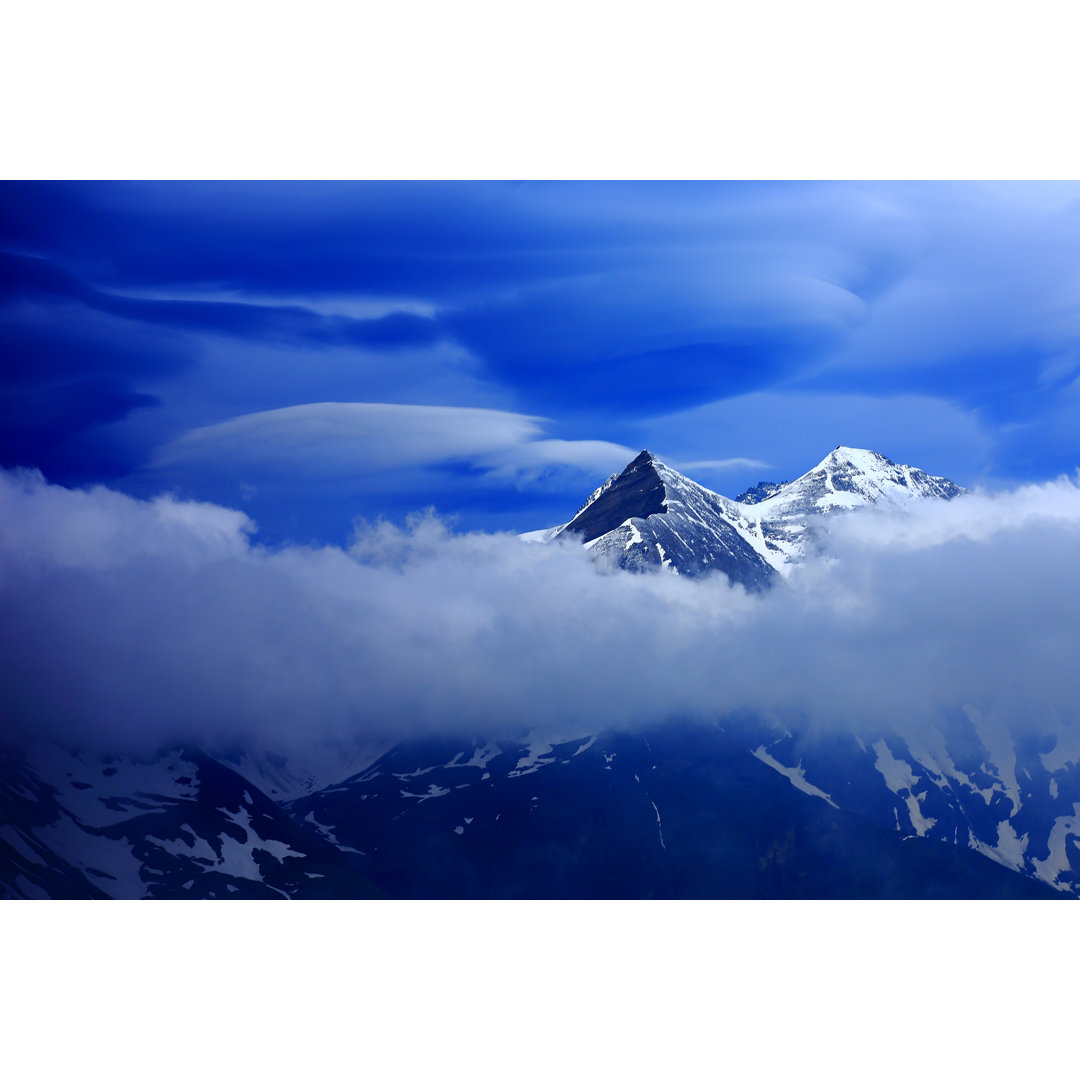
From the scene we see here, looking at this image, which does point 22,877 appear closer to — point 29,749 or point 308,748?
point 29,749

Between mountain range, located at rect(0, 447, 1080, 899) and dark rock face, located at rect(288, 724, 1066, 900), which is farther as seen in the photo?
dark rock face, located at rect(288, 724, 1066, 900)

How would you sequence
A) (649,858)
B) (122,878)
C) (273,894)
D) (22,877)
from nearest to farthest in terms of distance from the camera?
(22,877), (122,878), (273,894), (649,858)

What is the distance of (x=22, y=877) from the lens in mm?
85875


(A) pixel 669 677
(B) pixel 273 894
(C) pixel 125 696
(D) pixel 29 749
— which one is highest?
(A) pixel 669 677

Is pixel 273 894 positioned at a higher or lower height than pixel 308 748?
lower

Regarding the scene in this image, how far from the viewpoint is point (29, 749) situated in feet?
288

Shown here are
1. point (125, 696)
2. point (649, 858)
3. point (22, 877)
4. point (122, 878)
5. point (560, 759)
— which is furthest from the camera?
point (560, 759)

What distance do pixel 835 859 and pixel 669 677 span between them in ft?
153

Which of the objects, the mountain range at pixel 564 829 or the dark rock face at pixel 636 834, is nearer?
the mountain range at pixel 564 829

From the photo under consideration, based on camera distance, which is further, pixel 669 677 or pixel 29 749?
pixel 669 677

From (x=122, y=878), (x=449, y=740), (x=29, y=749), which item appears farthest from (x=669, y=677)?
(x=29, y=749)

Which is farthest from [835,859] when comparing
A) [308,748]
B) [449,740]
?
[308,748]

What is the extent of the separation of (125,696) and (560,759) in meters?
93.1

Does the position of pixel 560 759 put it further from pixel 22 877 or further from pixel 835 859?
pixel 22 877
